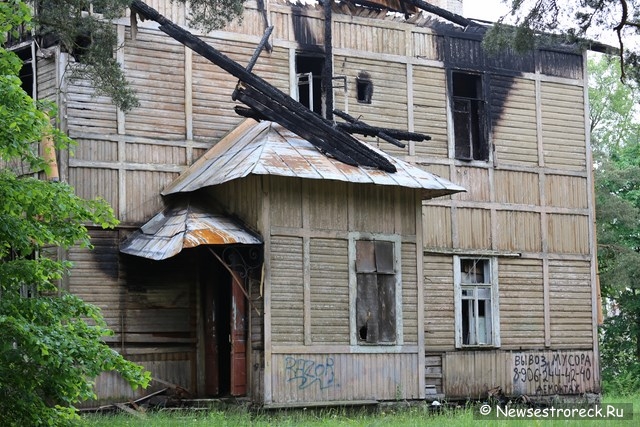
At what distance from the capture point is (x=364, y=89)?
22.2m

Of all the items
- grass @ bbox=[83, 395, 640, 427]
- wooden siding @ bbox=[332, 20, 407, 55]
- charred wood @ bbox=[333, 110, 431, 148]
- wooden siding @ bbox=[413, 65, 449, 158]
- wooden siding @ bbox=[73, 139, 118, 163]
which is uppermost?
wooden siding @ bbox=[332, 20, 407, 55]

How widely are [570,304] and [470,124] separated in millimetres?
4311

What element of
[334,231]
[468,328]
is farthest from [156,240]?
[468,328]

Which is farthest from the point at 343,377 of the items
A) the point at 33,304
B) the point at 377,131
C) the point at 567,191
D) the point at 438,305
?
the point at 567,191

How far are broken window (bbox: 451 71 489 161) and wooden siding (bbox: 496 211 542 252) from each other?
1325mm

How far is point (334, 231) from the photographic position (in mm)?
19031

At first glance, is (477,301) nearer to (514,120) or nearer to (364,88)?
(514,120)

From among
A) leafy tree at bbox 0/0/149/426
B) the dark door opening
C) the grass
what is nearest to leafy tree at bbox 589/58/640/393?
the grass

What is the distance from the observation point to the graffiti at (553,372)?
22.9 m

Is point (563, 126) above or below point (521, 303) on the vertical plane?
above


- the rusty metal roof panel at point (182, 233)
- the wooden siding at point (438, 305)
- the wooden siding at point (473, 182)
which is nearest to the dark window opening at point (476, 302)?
the wooden siding at point (438, 305)

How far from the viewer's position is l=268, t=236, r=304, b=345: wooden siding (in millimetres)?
18219

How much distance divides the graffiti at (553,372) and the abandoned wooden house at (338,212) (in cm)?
4

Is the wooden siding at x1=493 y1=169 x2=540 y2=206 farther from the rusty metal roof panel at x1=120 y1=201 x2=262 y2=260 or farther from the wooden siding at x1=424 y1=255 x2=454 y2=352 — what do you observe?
the rusty metal roof panel at x1=120 y1=201 x2=262 y2=260
